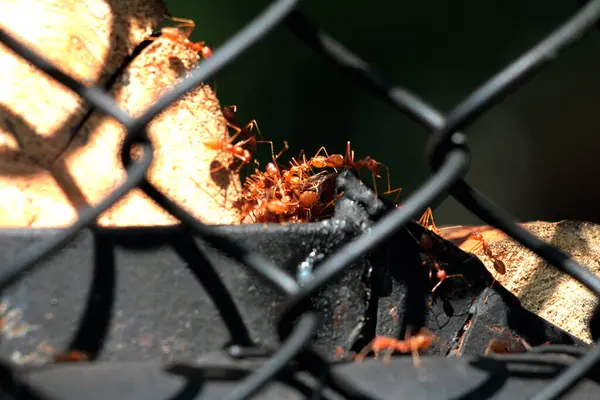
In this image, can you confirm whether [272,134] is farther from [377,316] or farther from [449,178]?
[449,178]

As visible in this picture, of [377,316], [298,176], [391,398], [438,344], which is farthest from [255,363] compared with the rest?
[298,176]

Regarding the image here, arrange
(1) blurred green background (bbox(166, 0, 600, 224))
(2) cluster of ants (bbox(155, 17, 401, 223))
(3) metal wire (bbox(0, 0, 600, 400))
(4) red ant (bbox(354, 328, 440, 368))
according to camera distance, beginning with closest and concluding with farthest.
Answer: (3) metal wire (bbox(0, 0, 600, 400))
(4) red ant (bbox(354, 328, 440, 368))
(2) cluster of ants (bbox(155, 17, 401, 223))
(1) blurred green background (bbox(166, 0, 600, 224))

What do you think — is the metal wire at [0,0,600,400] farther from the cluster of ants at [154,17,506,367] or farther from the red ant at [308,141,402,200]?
the red ant at [308,141,402,200]

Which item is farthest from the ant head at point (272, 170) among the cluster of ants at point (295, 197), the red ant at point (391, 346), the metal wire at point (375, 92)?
the metal wire at point (375, 92)

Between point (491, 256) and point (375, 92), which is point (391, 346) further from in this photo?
point (491, 256)

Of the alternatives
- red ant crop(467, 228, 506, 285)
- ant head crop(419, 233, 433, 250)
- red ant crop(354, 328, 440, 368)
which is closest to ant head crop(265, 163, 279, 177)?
red ant crop(467, 228, 506, 285)

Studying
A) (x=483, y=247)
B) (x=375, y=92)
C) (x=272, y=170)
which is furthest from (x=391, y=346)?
(x=483, y=247)
